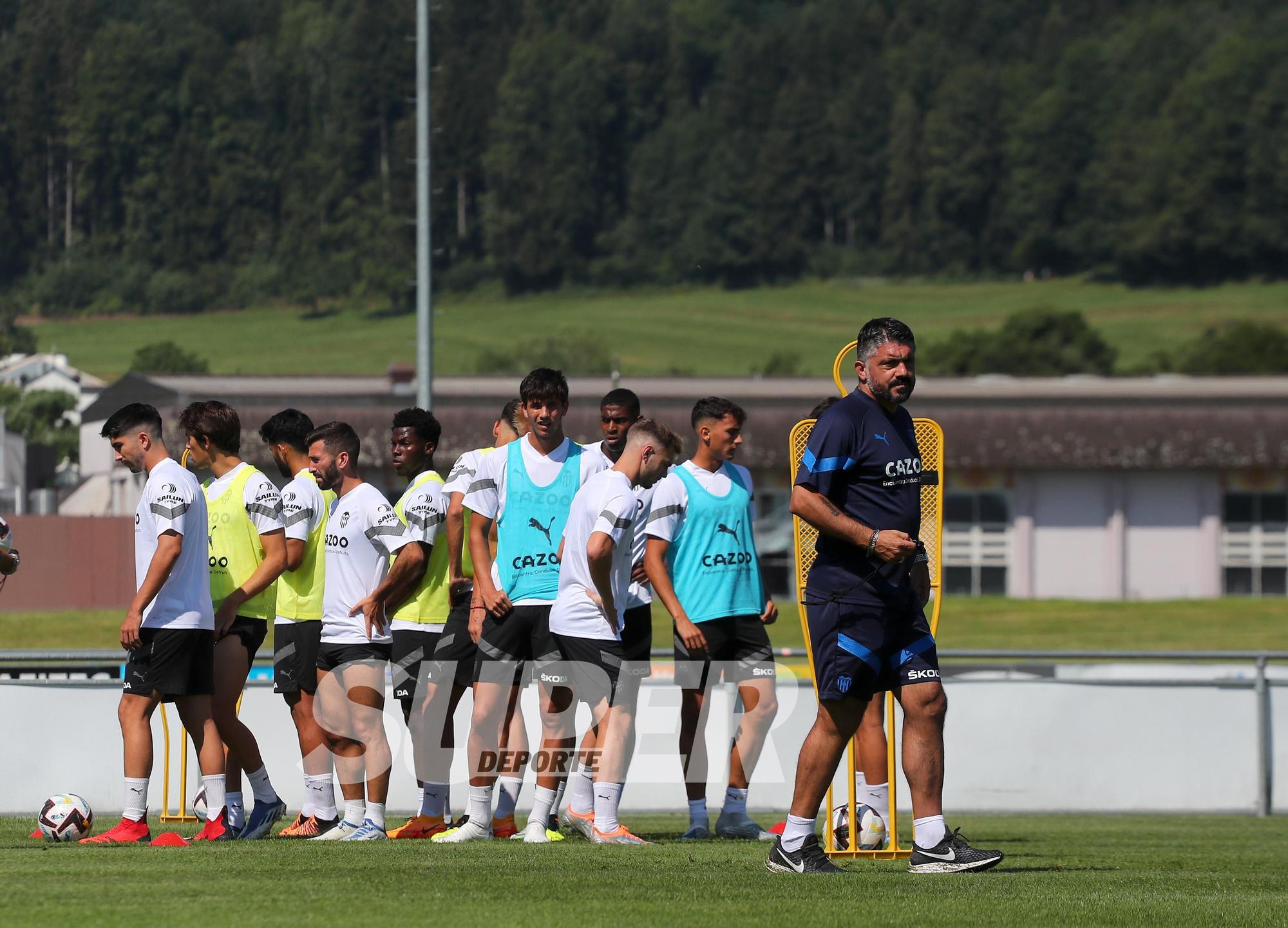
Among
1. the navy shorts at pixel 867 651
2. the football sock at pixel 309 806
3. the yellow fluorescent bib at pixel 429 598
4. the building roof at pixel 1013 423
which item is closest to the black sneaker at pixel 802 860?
the navy shorts at pixel 867 651

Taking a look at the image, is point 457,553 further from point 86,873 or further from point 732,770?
point 86,873

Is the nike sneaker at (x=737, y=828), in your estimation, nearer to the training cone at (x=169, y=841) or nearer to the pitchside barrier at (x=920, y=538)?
the pitchside barrier at (x=920, y=538)

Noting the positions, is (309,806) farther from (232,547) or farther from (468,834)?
(232,547)

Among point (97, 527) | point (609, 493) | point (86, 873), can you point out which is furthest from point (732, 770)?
point (97, 527)

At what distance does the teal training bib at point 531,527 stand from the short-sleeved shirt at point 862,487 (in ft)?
5.93

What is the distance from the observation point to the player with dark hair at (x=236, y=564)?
8609 mm

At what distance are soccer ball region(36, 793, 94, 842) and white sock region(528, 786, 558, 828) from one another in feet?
6.95

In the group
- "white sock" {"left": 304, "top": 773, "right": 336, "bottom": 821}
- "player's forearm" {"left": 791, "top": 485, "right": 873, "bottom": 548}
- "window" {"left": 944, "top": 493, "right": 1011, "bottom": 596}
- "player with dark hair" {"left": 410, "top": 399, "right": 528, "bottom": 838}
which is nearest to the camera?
"player's forearm" {"left": 791, "top": 485, "right": 873, "bottom": 548}

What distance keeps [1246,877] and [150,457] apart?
5.20 metres

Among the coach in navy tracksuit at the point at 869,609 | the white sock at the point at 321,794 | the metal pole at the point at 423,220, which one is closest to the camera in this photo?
the coach in navy tracksuit at the point at 869,609

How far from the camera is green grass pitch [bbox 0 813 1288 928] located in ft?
18.7

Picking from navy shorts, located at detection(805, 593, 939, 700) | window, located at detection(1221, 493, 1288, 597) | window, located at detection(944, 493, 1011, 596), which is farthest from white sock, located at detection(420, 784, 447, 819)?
window, located at detection(1221, 493, 1288, 597)

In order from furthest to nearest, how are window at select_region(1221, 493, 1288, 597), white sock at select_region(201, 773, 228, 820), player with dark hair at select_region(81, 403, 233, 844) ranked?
window at select_region(1221, 493, 1288, 597), white sock at select_region(201, 773, 228, 820), player with dark hair at select_region(81, 403, 233, 844)

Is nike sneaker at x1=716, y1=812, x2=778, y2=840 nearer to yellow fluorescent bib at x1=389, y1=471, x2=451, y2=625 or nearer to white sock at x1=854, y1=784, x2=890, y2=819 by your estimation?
white sock at x1=854, y1=784, x2=890, y2=819
